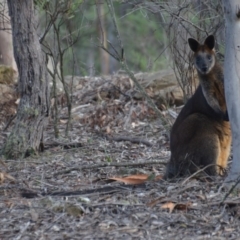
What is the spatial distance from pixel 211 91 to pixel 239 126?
4.99ft

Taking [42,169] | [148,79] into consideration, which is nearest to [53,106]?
[148,79]

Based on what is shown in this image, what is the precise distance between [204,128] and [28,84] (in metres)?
2.42

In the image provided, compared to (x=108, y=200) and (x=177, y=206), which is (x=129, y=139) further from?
(x=177, y=206)

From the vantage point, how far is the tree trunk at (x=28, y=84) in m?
8.76

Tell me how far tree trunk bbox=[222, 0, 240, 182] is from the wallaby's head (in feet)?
5.08

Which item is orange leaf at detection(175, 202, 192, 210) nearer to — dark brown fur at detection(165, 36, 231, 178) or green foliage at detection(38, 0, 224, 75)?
dark brown fur at detection(165, 36, 231, 178)

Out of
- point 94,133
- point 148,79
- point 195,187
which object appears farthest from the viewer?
point 148,79

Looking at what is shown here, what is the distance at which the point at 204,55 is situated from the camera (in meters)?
7.99

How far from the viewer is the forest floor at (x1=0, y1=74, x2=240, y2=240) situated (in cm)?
580

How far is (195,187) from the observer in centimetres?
662

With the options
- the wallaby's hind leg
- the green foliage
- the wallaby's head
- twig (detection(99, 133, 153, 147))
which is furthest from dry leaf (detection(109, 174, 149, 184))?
twig (detection(99, 133, 153, 147))

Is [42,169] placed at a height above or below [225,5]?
below

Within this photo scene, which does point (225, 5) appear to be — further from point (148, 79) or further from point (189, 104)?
point (148, 79)

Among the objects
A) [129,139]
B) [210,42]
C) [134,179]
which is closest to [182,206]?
[134,179]
